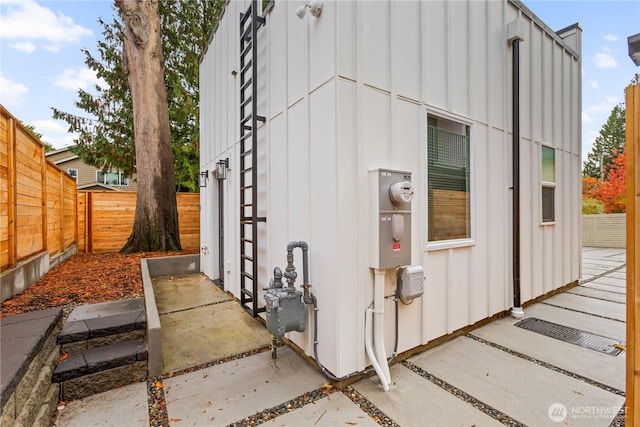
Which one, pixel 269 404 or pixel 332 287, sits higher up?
pixel 332 287

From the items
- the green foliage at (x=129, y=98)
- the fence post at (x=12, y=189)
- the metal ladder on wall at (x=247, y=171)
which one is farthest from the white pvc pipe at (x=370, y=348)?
the green foliage at (x=129, y=98)

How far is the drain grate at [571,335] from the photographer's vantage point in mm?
Result: 3021

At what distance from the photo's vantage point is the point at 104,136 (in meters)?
11.8

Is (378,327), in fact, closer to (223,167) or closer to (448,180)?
(448,180)

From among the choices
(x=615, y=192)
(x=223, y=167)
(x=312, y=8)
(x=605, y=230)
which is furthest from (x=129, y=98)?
(x=615, y=192)

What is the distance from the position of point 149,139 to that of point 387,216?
7543 millimetres

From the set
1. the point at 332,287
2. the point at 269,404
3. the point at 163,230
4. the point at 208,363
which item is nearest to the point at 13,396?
the point at 208,363

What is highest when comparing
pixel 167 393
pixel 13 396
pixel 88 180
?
pixel 88 180

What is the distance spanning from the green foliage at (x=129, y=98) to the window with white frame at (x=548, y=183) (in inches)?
480

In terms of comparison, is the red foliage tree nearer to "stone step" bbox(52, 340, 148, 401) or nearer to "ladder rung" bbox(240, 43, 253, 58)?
"ladder rung" bbox(240, 43, 253, 58)

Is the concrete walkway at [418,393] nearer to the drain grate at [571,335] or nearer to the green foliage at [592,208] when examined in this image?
the drain grate at [571,335]

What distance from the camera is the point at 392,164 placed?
8.80 ft

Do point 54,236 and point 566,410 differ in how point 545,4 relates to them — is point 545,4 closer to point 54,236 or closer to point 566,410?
point 566,410

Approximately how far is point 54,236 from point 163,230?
7.54 ft
